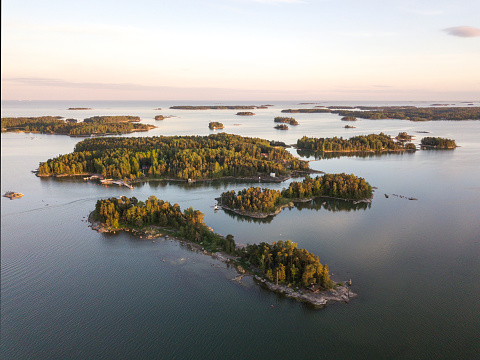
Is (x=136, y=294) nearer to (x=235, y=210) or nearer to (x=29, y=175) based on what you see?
(x=235, y=210)

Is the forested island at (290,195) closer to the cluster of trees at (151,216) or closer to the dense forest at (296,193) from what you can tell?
the dense forest at (296,193)

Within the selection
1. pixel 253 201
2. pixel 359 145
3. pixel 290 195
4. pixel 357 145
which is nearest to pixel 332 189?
pixel 290 195

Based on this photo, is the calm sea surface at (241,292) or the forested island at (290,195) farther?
the forested island at (290,195)

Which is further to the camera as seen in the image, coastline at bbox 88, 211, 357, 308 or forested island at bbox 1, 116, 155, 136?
forested island at bbox 1, 116, 155, 136

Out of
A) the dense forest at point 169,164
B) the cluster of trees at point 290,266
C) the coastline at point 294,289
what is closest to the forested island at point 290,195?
the coastline at point 294,289

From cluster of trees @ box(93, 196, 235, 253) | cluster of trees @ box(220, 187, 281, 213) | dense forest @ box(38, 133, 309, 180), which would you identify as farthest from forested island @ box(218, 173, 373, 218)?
dense forest @ box(38, 133, 309, 180)

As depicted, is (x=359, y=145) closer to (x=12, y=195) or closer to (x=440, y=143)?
(x=440, y=143)

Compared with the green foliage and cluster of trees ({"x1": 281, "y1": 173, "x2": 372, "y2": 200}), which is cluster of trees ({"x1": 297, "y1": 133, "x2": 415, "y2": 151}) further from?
cluster of trees ({"x1": 281, "y1": 173, "x2": 372, "y2": 200})
